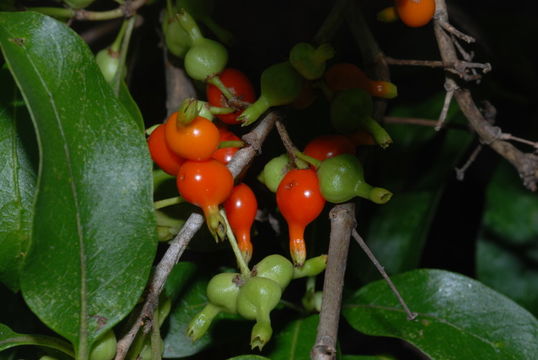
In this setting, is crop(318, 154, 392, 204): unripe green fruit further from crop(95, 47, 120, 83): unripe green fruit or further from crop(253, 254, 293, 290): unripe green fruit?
crop(95, 47, 120, 83): unripe green fruit

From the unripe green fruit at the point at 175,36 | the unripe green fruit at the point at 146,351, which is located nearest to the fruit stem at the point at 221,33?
the unripe green fruit at the point at 175,36

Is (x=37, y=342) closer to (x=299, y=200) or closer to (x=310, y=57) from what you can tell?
(x=299, y=200)

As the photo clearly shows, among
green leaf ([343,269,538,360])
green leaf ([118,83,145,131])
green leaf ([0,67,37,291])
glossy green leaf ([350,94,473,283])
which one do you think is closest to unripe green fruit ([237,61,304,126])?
green leaf ([118,83,145,131])

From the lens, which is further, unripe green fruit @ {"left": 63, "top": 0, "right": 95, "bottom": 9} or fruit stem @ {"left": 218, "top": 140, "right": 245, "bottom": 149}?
unripe green fruit @ {"left": 63, "top": 0, "right": 95, "bottom": 9}

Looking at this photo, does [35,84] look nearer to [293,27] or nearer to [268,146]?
[268,146]

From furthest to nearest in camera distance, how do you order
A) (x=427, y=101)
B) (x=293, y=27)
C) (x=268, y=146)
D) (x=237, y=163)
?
1. (x=293, y=27)
2. (x=427, y=101)
3. (x=268, y=146)
4. (x=237, y=163)

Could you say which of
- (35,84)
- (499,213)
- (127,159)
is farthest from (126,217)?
(499,213)
